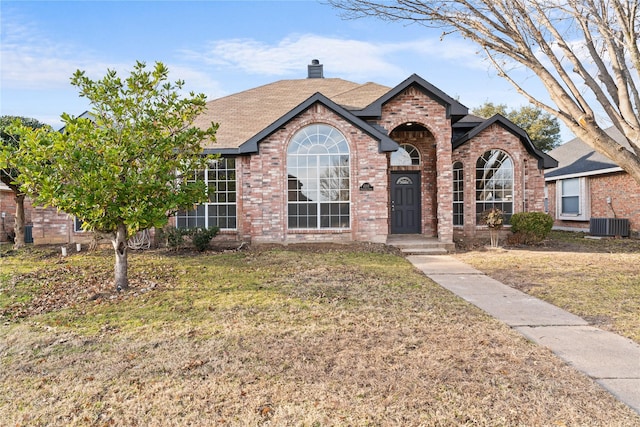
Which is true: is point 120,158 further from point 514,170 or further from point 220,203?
point 514,170

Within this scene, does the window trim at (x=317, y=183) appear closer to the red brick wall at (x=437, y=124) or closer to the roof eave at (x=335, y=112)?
the roof eave at (x=335, y=112)

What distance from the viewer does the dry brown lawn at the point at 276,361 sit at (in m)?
3.04

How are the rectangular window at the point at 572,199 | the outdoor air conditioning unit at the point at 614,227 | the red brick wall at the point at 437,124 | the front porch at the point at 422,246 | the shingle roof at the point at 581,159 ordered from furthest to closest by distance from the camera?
the rectangular window at the point at 572,199, the shingle roof at the point at 581,159, the outdoor air conditioning unit at the point at 614,227, the red brick wall at the point at 437,124, the front porch at the point at 422,246

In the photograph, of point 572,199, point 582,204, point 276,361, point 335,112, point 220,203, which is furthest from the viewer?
point 572,199

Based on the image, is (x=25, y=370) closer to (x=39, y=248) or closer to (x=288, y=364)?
(x=288, y=364)

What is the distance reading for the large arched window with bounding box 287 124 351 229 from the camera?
41.2 feet

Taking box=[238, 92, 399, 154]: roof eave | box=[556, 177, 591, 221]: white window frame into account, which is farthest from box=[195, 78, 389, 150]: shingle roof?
box=[556, 177, 591, 221]: white window frame

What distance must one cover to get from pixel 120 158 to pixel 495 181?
12155 millimetres

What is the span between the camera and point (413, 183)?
14695mm

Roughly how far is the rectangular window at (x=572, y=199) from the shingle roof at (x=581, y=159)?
1.63 ft

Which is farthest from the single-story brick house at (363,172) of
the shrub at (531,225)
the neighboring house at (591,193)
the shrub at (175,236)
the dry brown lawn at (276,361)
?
the dry brown lawn at (276,361)

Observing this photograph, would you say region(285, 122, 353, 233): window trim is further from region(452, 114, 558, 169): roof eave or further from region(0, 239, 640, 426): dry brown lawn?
region(0, 239, 640, 426): dry brown lawn

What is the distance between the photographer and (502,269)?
30.8 ft

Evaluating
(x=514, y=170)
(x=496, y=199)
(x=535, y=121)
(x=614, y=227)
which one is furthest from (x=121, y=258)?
(x=535, y=121)
